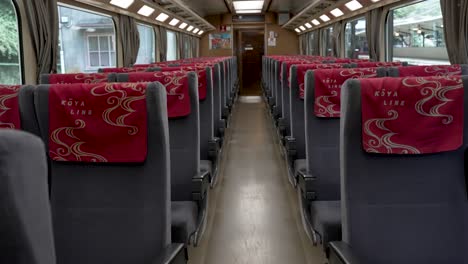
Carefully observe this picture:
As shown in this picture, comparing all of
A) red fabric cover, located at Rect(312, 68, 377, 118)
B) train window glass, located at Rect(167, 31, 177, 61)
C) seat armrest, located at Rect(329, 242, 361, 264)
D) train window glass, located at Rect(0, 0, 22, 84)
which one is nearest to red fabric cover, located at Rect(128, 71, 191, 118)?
red fabric cover, located at Rect(312, 68, 377, 118)

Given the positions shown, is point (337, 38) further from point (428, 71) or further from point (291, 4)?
point (428, 71)

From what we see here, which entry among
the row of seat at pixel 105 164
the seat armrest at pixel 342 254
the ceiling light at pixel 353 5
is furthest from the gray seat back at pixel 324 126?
the ceiling light at pixel 353 5

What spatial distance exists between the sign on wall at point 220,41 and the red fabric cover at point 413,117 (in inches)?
721

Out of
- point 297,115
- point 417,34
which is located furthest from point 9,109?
point 417,34

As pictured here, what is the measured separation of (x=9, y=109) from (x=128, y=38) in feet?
23.1

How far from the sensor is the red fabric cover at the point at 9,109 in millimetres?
1784

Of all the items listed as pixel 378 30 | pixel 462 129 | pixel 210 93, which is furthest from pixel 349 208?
pixel 378 30

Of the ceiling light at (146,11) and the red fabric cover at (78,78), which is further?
the ceiling light at (146,11)

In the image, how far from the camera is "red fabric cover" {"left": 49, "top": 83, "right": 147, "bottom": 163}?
5.64ft

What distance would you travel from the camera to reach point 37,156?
0.59 metres

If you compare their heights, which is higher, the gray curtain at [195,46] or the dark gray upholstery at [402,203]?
the gray curtain at [195,46]

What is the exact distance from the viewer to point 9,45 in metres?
4.62

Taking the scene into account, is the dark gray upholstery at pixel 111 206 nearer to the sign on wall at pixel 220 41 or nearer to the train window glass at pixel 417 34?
the train window glass at pixel 417 34

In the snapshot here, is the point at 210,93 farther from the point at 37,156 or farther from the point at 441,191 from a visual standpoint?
the point at 37,156
